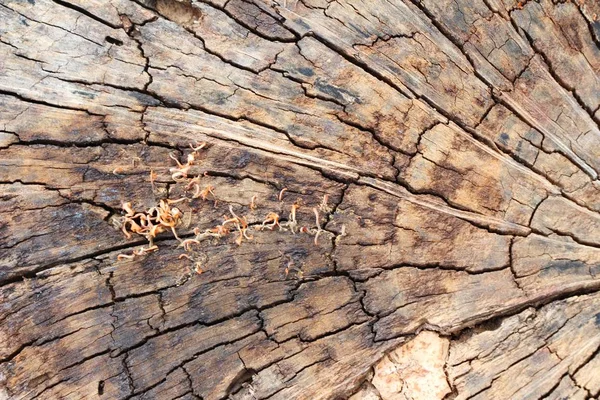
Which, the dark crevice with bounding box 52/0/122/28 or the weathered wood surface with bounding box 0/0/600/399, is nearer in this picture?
the weathered wood surface with bounding box 0/0/600/399

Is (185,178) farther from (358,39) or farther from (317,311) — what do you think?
(358,39)

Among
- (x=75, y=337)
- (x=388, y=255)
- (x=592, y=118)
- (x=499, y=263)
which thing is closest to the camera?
(x=75, y=337)

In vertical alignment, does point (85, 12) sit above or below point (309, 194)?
above

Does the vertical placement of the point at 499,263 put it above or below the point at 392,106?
below

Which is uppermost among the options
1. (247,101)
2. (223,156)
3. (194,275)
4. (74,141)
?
(247,101)

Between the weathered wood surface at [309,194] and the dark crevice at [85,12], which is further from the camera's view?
the dark crevice at [85,12]

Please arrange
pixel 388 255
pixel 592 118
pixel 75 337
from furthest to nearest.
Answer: pixel 592 118 < pixel 388 255 < pixel 75 337

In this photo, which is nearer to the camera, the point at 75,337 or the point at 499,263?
the point at 75,337

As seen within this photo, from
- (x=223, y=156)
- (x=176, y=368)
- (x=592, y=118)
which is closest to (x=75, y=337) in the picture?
(x=176, y=368)
